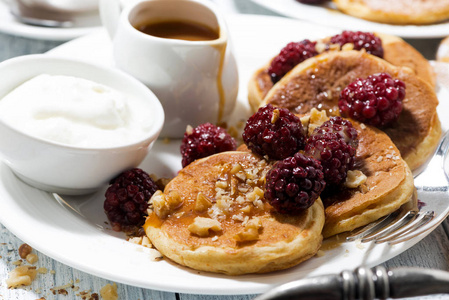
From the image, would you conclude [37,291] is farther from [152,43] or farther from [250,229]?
[152,43]

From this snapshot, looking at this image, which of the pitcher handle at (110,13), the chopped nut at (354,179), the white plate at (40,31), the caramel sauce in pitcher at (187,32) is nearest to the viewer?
the chopped nut at (354,179)

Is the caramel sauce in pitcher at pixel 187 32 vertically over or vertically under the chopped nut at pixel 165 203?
over

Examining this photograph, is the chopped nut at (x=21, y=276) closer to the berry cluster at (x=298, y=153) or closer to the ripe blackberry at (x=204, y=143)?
the ripe blackberry at (x=204, y=143)

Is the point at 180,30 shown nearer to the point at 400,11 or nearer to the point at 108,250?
the point at 108,250

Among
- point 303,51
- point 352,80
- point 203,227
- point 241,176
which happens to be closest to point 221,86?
point 303,51

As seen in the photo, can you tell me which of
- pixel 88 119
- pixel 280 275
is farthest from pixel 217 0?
pixel 280 275

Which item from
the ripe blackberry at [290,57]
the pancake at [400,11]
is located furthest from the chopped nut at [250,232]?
the pancake at [400,11]

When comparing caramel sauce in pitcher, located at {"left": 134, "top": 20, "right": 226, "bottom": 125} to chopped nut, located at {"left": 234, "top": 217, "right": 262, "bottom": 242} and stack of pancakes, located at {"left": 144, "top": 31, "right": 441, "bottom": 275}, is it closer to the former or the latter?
stack of pancakes, located at {"left": 144, "top": 31, "right": 441, "bottom": 275}
